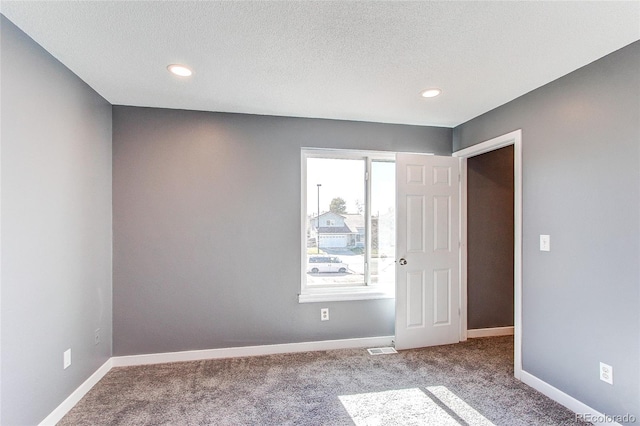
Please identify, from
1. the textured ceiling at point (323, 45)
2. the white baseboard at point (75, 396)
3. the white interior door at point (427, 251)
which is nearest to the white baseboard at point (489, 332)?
the white interior door at point (427, 251)

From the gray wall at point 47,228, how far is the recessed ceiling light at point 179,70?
0.70m

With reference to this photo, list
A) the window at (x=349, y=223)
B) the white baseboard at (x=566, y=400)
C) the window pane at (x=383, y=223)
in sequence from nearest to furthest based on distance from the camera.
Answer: the white baseboard at (x=566, y=400) → the window at (x=349, y=223) → the window pane at (x=383, y=223)

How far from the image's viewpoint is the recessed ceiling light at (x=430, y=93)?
265 cm

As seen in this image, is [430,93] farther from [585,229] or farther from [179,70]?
[179,70]

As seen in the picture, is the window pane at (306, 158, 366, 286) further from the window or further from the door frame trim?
the door frame trim

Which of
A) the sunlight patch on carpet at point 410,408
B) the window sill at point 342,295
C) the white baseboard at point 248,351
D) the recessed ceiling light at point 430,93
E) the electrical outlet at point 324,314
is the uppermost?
the recessed ceiling light at point 430,93

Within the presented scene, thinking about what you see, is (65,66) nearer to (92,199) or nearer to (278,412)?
(92,199)

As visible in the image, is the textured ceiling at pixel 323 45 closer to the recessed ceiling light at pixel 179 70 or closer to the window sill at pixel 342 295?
the recessed ceiling light at pixel 179 70

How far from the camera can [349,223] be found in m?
3.58

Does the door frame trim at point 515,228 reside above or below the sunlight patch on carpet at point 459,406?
above

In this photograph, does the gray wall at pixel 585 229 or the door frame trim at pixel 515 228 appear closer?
the gray wall at pixel 585 229

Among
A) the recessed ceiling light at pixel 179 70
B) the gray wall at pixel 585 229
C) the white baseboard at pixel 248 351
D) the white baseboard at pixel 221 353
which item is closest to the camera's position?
the gray wall at pixel 585 229

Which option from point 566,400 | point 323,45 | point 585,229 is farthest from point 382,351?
point 323,45

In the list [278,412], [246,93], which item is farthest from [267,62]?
[278,412]
